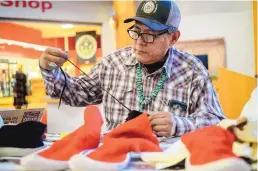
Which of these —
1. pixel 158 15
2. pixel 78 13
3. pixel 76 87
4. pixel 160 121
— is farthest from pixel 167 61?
pixel 78 13

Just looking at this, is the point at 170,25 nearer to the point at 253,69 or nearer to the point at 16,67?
the point at 253,69

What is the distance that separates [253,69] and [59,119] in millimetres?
2900

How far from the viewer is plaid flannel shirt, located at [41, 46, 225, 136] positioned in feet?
4.90

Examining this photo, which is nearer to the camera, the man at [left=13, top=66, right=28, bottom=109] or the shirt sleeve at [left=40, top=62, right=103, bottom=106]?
the shirt sleeve at [left=40, top=62, right=103, bottom=106]

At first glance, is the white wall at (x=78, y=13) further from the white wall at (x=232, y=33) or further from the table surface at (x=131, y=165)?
the table surface at (x=131, y=165)

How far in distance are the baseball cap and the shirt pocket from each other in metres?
0.27

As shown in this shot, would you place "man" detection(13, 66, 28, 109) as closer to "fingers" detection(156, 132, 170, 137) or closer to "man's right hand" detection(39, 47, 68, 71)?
"man's right hand" detection(39, 47, 68, 71)

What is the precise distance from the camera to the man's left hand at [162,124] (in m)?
1.03

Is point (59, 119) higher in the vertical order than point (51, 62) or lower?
lower

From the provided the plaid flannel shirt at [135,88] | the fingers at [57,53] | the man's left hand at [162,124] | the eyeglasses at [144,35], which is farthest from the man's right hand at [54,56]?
the man's left hand at [162,124]

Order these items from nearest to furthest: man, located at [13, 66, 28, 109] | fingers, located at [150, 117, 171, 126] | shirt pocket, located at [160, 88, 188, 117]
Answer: fingers, located at [150, 117, 171, 126] → shirt pocket, located at [160, 88, 188, 117] → man, located at [13, 66, 28, 109]

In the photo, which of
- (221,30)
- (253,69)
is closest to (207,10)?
(221,30)

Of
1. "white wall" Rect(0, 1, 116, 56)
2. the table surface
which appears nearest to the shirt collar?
the table surface

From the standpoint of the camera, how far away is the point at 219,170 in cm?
57
